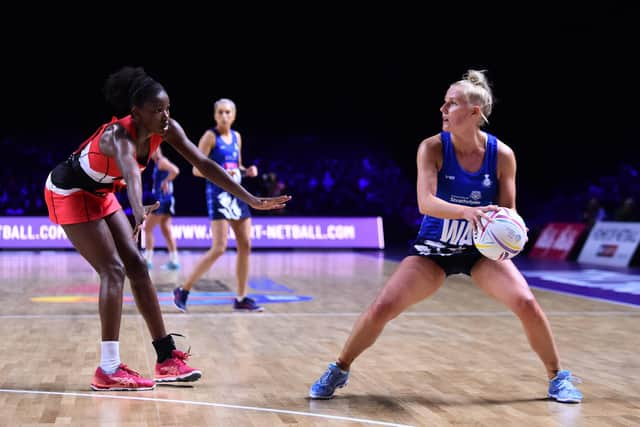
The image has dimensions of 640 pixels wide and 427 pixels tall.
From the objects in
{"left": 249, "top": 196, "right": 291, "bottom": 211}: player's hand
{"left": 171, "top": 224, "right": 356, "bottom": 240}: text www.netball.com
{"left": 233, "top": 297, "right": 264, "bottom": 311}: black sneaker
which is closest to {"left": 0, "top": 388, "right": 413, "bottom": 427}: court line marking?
{"left": 249, "top": 196, "right": 291, "bottom": 211}: player's hand

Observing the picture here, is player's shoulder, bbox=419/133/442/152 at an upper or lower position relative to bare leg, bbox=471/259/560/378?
upper

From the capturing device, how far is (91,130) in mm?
19750

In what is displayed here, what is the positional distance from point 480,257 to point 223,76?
16.8 meters

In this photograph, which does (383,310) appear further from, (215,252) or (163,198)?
(163,198)

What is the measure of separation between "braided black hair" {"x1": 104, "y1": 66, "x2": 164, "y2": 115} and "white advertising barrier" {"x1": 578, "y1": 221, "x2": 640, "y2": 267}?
11.6 m

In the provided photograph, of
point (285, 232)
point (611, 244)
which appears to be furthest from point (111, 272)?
point (285, 232)

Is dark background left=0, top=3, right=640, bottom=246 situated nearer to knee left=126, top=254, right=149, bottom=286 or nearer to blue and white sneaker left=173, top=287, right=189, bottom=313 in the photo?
blue and white sneaker left=173, top=287, right=189, bottom=313

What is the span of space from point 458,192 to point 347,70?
57.1ft

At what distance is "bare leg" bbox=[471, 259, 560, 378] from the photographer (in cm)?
392

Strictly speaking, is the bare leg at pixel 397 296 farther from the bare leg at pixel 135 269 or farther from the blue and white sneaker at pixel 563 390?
the bare leg at pixel 135 269

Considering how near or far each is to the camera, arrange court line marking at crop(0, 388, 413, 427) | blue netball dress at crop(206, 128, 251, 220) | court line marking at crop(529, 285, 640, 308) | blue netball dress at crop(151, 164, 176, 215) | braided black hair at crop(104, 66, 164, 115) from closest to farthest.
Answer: court line marking at crop(0, 388, 413, 427) < braided black hair at crop(104, 66, 164, 115) < blue netball dress at crop(206, 128, 251, 220) < court line marking at crop(529, 285, 640, 308) < blue netball dress at crop(151, 164, 176, 215)

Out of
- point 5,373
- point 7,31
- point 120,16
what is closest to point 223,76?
point 120,16

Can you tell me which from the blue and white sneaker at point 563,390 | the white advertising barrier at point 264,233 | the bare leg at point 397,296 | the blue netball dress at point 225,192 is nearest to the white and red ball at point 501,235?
the bare leg at point 397,296

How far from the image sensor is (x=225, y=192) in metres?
7.40
